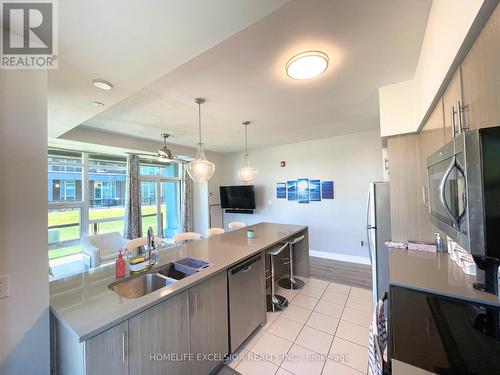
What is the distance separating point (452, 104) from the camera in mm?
1145

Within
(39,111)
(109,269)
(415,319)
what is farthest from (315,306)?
(39,111)

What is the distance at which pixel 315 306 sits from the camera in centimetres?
262

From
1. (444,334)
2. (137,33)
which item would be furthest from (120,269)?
(444,334)

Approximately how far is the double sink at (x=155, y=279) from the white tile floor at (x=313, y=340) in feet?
2.93

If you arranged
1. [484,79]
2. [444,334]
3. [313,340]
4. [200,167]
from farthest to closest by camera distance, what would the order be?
[200,167], [313,340], [444,334], [484,79]

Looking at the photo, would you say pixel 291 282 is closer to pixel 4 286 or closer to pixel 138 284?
pixel 138 284

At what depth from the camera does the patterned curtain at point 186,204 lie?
17.8 ft

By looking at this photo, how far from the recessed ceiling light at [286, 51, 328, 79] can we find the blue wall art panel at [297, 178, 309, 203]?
3.22 meters

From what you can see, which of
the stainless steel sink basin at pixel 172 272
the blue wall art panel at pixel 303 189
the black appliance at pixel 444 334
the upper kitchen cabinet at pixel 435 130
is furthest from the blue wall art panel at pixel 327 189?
the stainless steel sink basin at pixel 172 272

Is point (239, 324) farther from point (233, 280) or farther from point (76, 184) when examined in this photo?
point (76, 184)

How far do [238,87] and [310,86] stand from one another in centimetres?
77

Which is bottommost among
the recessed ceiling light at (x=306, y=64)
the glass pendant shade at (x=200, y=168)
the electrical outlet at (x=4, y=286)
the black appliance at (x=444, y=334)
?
the black appliance at (x=444, y=334)

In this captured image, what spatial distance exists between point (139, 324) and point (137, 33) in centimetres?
165

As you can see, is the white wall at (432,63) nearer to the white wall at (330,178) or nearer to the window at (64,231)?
the white wall at (330,178)
